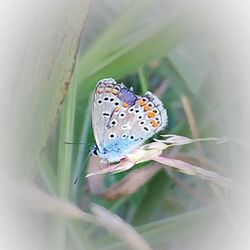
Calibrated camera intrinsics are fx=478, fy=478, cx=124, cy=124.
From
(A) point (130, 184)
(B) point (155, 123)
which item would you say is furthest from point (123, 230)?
(B) point (155, 123)

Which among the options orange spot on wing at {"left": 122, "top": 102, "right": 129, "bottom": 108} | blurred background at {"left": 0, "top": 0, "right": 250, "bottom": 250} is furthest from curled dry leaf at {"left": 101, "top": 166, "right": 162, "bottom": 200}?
orange spot on wing at {"left": 122, "top": 102, "right": 129, "bottom": 108}

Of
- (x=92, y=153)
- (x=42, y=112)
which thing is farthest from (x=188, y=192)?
(x=42, y=112)

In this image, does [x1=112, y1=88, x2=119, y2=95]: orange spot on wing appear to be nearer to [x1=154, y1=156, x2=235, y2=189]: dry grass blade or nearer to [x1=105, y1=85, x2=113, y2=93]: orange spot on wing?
[x1=105, y1=85, x2=113, y2=93]: orange spot on wing

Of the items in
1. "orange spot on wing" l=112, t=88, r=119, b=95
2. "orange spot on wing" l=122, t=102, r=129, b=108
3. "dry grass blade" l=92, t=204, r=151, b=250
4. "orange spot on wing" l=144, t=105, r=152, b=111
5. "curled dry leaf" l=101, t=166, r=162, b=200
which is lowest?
"dry grass blade" l=92, t=204, r=151, b=250

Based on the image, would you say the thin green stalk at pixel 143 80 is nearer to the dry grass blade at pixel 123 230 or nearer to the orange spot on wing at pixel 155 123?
the orange spot on wing at pixel 155 123

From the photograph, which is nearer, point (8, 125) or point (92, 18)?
point (8, 125)

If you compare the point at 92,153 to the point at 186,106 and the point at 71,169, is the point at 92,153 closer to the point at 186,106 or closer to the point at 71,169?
the point at 71,169
